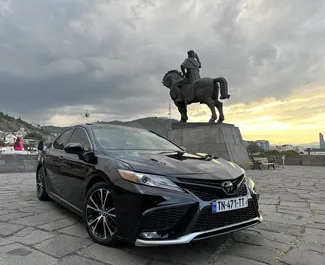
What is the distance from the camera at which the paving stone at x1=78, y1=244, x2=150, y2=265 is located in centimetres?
265

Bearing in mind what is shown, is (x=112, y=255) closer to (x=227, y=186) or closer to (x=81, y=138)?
(x=227, y=186)

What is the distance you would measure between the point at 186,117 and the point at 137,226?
14.4 m

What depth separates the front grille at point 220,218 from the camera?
2629 millimetres

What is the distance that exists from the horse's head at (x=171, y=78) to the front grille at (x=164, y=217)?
14862 mm

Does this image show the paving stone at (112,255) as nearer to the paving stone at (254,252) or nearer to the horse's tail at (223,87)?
the paving stone at (254,252)

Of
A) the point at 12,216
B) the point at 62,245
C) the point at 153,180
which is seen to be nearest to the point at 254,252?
the point at 153,180

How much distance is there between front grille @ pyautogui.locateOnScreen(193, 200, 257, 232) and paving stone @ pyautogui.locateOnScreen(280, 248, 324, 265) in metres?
0.48

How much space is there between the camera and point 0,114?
109 m

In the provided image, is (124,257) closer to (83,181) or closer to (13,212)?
(83,181)

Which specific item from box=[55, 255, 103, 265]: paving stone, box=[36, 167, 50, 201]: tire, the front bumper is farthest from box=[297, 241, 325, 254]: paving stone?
box=[36, 167, 50, 201]: tire

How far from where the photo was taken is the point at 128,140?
405 cm

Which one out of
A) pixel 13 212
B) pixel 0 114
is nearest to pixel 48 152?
pixel 13 212

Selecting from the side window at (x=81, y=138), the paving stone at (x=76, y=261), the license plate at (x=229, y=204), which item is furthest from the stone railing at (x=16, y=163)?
the license plate at (x=229, y=204)

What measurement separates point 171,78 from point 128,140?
1370 cm
